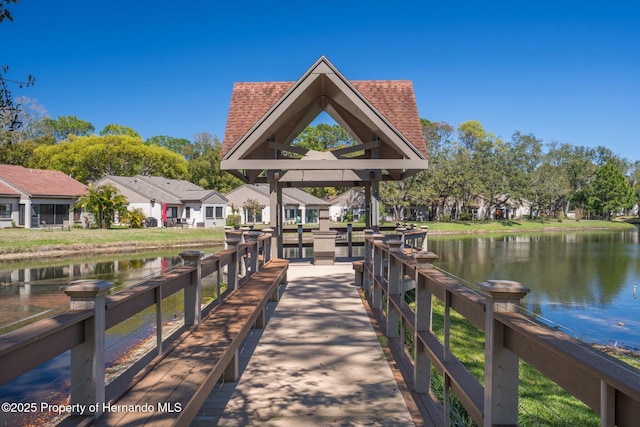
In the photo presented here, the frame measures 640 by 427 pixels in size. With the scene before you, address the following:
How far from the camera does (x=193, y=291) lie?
15.7 ft

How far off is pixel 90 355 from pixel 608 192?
80.7 m

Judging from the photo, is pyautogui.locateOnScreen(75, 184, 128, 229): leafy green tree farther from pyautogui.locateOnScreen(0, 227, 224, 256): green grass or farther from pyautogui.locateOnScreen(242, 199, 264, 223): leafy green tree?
pyautogui.locateOnScreen(242, 199, 264, 223): leafy green tree

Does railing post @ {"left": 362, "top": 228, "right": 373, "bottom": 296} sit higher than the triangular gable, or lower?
lower

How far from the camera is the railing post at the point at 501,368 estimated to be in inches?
99.7

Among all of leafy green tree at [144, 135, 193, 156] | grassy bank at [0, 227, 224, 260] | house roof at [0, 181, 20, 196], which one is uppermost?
leafy green tree at [144, 135, 193, 156]

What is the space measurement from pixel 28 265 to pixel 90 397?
23310mm

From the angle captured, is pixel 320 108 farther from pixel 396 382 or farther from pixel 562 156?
pixel 562 156

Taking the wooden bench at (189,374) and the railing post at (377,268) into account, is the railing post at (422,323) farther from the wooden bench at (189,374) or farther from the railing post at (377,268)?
the railing post at (377,268)

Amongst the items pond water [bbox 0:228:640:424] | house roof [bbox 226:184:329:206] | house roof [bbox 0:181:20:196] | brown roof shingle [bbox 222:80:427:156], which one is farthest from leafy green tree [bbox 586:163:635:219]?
house roof [bbox 0:181:20:196]

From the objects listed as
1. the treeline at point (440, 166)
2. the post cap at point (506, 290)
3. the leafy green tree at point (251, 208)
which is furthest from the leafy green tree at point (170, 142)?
the post cap at point (506, 290)

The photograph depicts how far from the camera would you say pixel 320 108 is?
13.9 metres

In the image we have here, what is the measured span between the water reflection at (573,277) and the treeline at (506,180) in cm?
2083

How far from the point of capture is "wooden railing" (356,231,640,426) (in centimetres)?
165

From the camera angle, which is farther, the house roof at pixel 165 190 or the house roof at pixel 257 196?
the house roof at pixel 257 196
